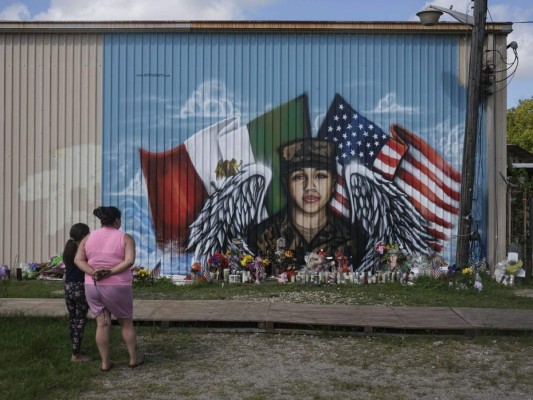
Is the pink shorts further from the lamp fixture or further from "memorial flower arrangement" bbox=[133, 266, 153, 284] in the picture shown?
the lamp fixture

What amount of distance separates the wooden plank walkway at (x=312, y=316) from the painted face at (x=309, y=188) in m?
3.87

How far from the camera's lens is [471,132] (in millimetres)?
13398

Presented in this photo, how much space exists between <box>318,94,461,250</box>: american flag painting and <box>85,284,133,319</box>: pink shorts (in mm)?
7756

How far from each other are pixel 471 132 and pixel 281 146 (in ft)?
12.5

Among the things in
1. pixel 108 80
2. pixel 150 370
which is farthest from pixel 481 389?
pixel 108 80

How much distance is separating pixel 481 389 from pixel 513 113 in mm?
43518

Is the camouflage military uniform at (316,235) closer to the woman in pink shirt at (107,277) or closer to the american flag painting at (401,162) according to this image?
the american flag painting at (401,162)

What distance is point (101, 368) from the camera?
7070mm

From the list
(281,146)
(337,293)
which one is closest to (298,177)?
(281,146)

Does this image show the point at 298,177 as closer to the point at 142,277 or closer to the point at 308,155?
the point at 308,155

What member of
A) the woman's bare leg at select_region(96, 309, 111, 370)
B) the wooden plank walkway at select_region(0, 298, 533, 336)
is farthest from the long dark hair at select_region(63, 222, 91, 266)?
the wooden plank walkway at select_region(0, 298, 533, 336)

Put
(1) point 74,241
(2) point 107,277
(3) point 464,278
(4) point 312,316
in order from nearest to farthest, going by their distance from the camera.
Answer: (2) point 107,277, (1) point 74,241, (4) point 312,316, (3) point 464,278

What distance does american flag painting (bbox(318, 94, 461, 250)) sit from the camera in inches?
561

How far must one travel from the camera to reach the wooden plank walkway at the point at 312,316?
8.96 metres
